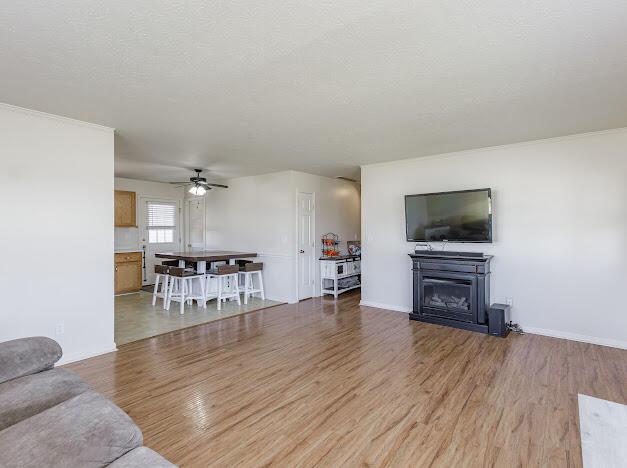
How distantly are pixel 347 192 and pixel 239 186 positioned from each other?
2359 mm

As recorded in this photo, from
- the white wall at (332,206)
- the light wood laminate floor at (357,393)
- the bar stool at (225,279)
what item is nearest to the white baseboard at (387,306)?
the light wood laminate floor at (357,393)

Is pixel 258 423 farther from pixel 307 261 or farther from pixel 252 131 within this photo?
pixel 307 261

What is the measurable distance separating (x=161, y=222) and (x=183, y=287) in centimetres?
330

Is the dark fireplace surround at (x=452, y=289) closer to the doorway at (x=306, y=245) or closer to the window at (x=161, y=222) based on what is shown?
the doorway at (x=306, y=245)

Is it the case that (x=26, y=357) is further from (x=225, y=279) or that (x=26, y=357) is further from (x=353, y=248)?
(x=353, y=248)

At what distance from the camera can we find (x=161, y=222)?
8.12 m

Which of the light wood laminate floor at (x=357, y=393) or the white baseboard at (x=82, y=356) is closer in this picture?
the light wood laminate floor at (x=357, y=393)

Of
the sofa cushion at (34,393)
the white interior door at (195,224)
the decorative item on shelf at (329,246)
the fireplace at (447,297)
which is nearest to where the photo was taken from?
the sofa cushion at (34,393)

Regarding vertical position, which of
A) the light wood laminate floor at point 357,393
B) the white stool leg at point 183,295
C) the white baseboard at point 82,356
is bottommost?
the light wood laminate floor at point 357,393

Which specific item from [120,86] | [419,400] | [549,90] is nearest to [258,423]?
[419,400]

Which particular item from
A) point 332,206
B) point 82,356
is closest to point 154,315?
point 82,356

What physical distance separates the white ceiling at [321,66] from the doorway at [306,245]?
97.5 inches

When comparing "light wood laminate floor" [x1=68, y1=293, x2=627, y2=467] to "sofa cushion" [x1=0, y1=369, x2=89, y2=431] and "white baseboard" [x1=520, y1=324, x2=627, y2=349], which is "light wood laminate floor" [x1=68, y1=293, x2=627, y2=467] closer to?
"white baseboard" [x1=520, y1=324, x2=627, y2=349]

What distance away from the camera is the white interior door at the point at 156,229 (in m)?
7.78
